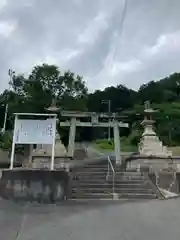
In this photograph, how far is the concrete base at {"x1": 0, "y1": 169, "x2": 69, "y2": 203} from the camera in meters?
12.2

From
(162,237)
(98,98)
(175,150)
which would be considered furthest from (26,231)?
(98,98)

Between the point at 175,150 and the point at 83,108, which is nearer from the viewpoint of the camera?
the point at 175,150

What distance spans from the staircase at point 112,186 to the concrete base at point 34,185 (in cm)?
125

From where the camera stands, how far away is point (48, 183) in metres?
12.3

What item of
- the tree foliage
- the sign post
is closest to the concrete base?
the sign post

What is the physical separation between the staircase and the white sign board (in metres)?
2.37

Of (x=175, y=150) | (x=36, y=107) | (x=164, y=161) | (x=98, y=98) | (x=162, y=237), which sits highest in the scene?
(x=98, y=98)

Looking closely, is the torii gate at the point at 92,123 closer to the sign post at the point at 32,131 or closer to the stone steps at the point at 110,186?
the stone steps at the point at 110,186

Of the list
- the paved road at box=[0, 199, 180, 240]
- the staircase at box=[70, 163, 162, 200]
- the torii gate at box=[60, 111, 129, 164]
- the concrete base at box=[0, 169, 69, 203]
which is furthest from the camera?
the torii gate at box=[60, 111, 129, 164]

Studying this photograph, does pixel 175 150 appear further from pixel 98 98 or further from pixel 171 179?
pixel 98 98

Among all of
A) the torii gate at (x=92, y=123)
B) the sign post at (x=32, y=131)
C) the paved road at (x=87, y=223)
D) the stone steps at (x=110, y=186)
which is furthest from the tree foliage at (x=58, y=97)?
the paved road at (x=87, y=223)

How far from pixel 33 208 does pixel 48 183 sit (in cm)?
181

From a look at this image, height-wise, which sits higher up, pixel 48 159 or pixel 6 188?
pixel 48 159

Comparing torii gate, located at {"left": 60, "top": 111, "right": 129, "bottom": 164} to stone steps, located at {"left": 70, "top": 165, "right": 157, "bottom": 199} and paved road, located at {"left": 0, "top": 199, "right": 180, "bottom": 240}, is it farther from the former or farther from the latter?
paved road, located at {"left": 0, "top": 199, "right": 180, "bottom": 240}
